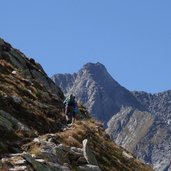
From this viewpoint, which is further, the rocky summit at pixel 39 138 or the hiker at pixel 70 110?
the hiker at pixel 70 110

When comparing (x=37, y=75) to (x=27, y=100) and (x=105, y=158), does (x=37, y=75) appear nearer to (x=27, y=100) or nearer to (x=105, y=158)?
(x=27, y=100)

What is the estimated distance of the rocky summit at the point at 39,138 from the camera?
A: 20750mm

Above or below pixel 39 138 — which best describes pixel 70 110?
above

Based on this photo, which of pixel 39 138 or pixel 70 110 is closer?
pixel 39 138

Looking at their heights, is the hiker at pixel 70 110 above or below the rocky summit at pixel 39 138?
above

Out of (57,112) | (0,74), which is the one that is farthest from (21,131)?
(0,74)

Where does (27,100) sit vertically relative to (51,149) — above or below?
above

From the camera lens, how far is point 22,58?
165 feet

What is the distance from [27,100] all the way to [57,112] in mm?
3137

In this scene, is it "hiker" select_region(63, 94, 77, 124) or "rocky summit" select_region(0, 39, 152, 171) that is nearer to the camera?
"rocky summit" select_region(0, 39, 152, 171)

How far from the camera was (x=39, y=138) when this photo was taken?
78.1 ft

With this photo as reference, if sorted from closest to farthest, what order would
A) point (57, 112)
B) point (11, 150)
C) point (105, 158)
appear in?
point (11, 150)
point (105, 158)
point (57, 112)

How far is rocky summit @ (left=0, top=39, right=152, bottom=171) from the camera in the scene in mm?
20750

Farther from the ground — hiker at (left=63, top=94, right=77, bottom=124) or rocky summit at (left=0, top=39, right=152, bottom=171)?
hiker at (left=63, top=94, right=77, bottom=124)
